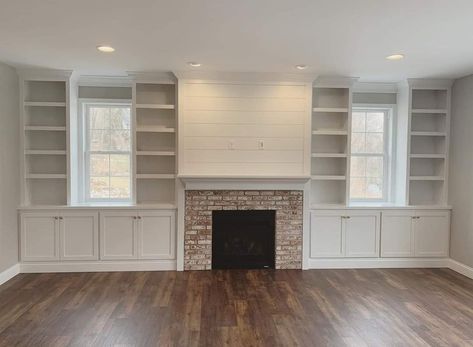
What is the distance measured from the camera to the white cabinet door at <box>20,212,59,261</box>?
456 centimetres

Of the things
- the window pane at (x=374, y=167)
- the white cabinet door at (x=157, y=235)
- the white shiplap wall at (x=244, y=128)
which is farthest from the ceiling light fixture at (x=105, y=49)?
the window pane at (x=374, y=167)

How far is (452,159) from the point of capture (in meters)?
4.95

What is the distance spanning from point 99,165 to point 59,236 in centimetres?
108

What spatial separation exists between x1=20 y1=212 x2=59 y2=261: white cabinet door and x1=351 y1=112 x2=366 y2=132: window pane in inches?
167

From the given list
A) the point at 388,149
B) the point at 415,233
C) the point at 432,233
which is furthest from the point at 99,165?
the point at 432,233

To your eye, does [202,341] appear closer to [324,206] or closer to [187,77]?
[324,206]

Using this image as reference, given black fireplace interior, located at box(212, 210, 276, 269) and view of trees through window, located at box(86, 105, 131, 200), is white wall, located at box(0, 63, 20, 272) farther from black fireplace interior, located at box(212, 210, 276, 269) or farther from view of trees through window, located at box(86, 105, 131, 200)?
black fireplace interior, located at box(212, 210, 276, 269)

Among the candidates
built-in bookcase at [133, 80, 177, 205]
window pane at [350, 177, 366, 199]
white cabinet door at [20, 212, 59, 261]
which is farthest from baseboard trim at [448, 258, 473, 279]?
white cabinet door at [20, 212, 59, 261]

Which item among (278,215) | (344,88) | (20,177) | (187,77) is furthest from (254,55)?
(20,177)

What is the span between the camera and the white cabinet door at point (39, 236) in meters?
4.56

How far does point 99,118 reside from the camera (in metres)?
5.08

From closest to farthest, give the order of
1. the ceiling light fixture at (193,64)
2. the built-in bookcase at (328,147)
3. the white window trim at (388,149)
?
1. the ceiling light fixture at (193,64)
2. the built-in bookcase at (328,147)
3. the white window trim at (388,149)

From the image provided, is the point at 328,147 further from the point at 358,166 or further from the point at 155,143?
the point at 155,143

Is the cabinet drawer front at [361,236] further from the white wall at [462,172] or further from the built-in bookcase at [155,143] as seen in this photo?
the built-in bookcase at [155,143]
